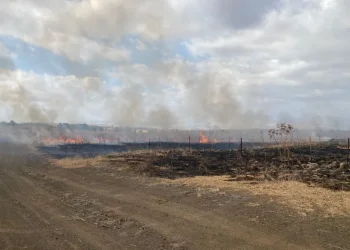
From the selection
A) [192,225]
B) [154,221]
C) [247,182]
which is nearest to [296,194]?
[247,182]

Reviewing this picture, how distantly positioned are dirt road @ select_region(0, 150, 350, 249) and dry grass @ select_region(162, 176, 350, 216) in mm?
715

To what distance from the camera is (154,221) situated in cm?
1110

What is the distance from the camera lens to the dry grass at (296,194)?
39.0ft

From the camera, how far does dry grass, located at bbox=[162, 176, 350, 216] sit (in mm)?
11875

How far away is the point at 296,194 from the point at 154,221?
19.7 ft

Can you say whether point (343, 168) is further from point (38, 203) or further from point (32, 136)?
point (32, 136)

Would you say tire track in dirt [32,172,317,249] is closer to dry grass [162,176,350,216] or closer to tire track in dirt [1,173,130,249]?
tire track in dirt [1,173,130,249]

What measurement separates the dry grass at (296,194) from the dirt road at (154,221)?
2.35 ft

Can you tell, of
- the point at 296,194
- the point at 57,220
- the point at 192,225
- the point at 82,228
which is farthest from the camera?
the point at 296,194

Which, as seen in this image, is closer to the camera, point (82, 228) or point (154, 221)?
point (82, 228)

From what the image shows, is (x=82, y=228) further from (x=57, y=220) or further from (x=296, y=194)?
(x=296, y=194)

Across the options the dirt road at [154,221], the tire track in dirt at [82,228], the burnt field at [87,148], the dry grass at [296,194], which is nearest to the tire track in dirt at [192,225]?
the dirt road at [154,221]

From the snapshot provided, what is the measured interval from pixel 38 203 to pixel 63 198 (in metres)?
1.28

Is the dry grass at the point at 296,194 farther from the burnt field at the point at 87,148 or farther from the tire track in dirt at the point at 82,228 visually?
the burnt field at the point at 87,148
